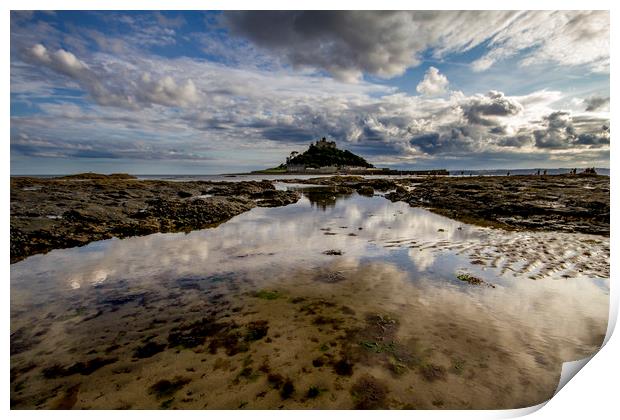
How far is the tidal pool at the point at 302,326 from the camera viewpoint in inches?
156

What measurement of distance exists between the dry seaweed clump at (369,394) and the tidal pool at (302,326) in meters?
0.02

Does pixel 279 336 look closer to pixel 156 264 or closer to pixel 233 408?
pixel 233 408

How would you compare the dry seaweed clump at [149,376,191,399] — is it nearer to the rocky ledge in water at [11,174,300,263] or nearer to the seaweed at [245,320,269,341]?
the seaweed at [245,320,269,341]

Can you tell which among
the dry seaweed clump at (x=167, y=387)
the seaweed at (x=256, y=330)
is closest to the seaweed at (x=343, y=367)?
the seaweed at (x=256, y=330)

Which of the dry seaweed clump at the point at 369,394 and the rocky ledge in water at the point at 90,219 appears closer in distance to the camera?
the dry seaweed clump at the point at 369,394

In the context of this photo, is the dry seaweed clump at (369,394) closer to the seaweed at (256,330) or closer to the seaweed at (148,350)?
the seaweed at (256,330)

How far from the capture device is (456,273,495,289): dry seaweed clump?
757 cm

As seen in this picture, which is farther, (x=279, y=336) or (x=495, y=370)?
(x=279, y=336)

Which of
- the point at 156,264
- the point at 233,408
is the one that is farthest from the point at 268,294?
the point at 156,264

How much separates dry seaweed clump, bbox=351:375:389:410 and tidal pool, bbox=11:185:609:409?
2cm

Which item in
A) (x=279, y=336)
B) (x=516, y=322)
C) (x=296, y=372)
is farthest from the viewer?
(x=516, y=322)
